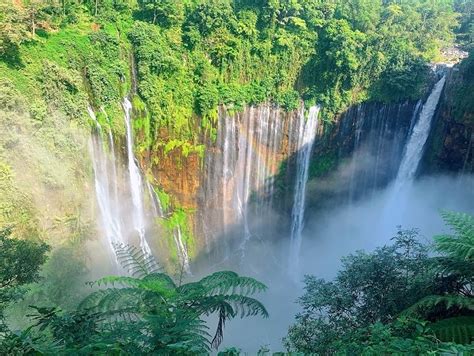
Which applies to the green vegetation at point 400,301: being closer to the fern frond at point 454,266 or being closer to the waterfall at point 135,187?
the fern frond at point 454,266

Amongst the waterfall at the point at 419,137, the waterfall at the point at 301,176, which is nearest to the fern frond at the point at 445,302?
the waterfall at the point at 301,176

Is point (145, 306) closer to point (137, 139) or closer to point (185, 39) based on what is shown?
point (137, 139)

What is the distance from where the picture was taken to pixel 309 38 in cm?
2075

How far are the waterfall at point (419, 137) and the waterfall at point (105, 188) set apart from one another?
13.4 m

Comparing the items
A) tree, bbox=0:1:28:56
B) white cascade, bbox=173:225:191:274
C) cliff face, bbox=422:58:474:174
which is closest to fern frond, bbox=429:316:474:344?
tree, bbox=0:1:28:56

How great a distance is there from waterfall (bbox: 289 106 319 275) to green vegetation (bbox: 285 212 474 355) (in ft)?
40.8

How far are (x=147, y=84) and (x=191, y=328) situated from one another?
1538 centimetres

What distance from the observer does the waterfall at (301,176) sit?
2041 centimetres

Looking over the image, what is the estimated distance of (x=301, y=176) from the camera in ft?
68.7

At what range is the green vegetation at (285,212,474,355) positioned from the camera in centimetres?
447

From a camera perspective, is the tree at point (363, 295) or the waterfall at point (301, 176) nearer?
the tree at point (363, 295)

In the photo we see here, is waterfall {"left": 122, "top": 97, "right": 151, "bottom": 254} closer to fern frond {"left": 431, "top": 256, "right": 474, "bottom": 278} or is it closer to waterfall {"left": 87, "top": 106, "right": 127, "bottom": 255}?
waterfall {"left": 87, "top": 106, "right": 127, "bottom": 255}

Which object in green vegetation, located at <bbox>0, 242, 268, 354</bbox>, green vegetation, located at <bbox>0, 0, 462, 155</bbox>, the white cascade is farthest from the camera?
the white cascade

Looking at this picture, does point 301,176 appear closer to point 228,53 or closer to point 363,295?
point 228,53
